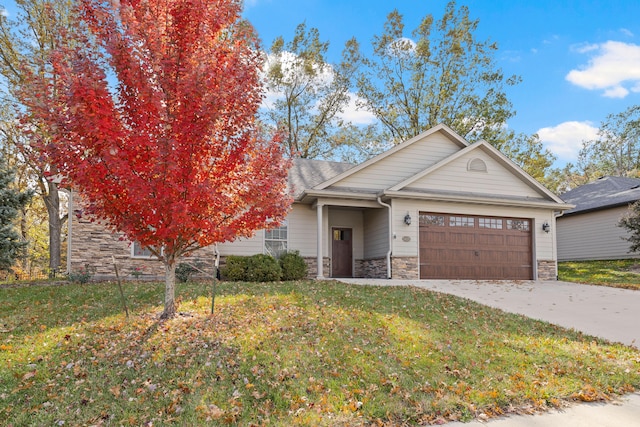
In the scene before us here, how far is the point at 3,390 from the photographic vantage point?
4.50 meters

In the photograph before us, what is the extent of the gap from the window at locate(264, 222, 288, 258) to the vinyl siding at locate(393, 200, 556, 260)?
364cm

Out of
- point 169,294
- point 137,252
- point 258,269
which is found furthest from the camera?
point 137,252

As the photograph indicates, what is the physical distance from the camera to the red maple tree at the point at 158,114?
5727mm

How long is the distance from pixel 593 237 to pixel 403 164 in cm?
1176

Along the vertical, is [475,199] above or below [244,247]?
above

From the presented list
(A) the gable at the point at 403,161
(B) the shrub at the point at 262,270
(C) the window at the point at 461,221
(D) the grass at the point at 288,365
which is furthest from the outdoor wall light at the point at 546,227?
(B) the shrub at the point at 262,270

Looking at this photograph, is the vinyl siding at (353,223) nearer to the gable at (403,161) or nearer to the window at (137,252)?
the gable at (403,161)

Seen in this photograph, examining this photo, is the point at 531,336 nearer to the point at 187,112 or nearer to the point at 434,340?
the point at 434,340

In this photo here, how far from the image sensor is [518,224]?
51.6ft

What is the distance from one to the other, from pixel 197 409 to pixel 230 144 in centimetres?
399

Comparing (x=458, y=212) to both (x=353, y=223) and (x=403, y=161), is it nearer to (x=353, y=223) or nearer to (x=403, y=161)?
(x=403, y=161)

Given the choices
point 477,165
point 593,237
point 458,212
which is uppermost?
point 477,165

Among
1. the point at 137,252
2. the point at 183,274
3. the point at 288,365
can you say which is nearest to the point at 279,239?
the point at 183,274

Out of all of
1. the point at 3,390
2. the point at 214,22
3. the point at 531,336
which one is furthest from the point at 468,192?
the point at 3,390
